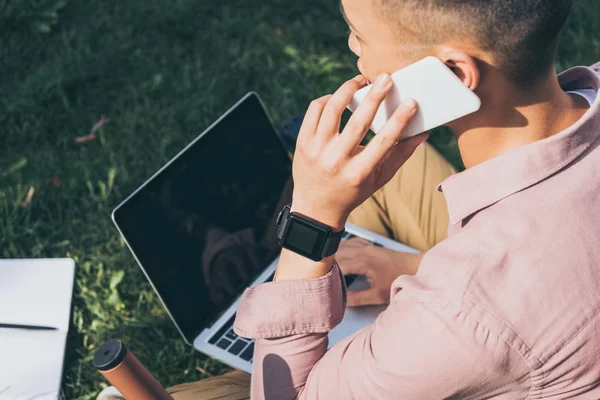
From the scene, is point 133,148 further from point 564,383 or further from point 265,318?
point 564,383

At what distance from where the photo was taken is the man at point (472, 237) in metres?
1.55

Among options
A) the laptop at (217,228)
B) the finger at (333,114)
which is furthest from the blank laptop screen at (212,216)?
the finger at (333,114)

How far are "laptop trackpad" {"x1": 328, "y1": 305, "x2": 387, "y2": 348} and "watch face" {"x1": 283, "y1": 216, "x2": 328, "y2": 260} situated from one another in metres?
0.66

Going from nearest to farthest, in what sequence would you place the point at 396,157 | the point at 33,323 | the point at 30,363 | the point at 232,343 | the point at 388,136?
the point at 388,136 < the point at 396,157 < the point at 30,363 < the point at 33,323 < the point at 232,343

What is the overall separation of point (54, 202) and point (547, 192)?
113 inches

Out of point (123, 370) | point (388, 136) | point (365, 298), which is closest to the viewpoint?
point (123, 370)

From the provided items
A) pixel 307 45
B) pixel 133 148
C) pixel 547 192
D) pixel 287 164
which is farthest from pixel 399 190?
pixel 307 45

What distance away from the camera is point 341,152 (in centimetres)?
188

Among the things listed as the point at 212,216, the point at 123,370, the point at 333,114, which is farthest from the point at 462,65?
the point at 212,216

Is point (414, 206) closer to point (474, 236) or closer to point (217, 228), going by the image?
point (217, 228)

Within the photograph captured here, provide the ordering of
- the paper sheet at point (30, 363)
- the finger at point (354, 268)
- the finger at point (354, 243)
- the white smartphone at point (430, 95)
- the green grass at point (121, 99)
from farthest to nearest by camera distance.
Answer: the green grass at point (121, 99)
the finger at point (354, 243)
the finger at point (354, 268)
the paper sheet at point (30, 363)
the white smartphone at point (430, 95)

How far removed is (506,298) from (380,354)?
1.10 feet

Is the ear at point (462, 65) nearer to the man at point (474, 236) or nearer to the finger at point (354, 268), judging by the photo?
the man at point (474, 236)

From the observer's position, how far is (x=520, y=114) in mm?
1769
